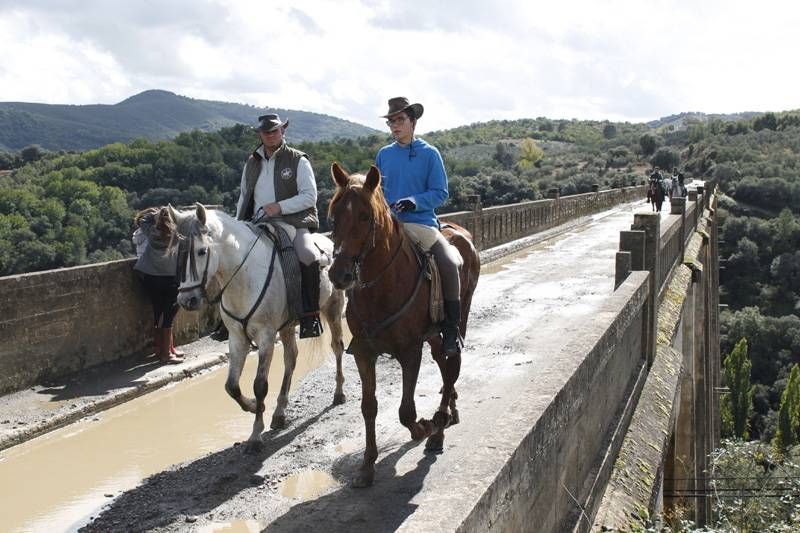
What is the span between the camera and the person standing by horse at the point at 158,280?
1008cm

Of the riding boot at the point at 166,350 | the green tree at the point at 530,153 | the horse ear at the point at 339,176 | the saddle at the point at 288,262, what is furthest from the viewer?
the green tree at the point at 530,153

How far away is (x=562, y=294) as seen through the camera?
15.2m

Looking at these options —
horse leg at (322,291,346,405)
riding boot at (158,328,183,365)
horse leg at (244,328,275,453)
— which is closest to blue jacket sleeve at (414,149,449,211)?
horse leg at (244,328,275,453)

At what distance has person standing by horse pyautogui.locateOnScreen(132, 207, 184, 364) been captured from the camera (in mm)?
10078

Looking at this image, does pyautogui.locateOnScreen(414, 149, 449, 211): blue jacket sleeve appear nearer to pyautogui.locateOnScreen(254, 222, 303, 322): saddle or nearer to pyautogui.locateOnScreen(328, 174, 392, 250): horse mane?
pyautogui.locateOnScreen(328, 174, 392, 250): horse mane

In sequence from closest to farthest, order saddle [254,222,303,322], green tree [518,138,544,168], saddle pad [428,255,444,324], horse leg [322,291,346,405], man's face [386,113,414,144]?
saddle pad [428,255,444,324] → man's face [386,113,414,144] → saddle [254,222,303,322] → horse leg [322,291,346,405] → green tree [518,138,544,168]

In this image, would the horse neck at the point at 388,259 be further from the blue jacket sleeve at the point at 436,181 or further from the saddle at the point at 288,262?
the saddle at the point at 288,262

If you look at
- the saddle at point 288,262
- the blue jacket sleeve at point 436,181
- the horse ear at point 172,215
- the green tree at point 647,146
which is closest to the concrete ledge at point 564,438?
the blue jacket sleeve at point 436,181

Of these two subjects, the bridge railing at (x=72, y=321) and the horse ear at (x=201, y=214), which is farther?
the bridge railing at (x=72, y=321)

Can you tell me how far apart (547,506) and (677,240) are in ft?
41.1

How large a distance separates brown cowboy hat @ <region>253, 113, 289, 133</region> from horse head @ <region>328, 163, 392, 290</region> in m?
2.44

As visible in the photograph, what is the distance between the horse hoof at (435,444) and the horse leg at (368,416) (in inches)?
26.8

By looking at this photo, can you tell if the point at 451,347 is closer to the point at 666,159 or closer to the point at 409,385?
the point at 409,385

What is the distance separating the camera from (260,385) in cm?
694
